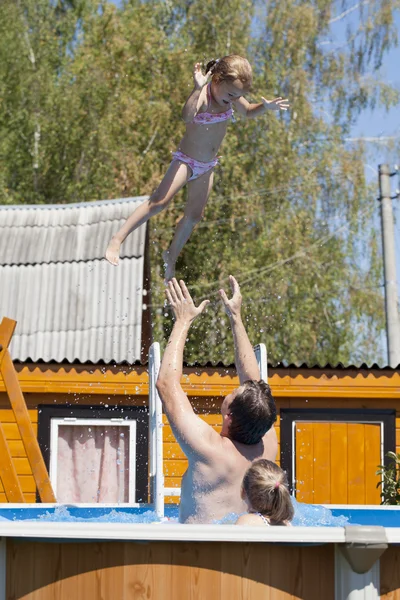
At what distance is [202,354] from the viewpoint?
24.2m

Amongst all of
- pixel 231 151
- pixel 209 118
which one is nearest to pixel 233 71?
pixel 209 118

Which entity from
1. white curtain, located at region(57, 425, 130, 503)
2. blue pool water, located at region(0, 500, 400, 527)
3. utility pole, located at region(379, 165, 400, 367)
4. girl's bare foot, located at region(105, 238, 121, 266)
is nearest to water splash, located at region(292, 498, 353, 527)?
blue pool water, located at region(0, 500, 400, 527)

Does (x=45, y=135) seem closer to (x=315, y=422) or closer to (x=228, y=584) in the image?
(x=315, y=422)

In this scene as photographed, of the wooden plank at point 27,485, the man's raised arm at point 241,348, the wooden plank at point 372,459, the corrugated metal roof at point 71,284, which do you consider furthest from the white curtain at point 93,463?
the man's raised arm at point 241,348

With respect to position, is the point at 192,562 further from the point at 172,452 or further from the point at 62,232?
the point at 62,232

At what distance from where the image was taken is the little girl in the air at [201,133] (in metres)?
6.01

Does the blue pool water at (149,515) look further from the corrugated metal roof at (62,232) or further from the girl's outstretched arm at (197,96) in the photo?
the corrugated metal roof at (62,232)

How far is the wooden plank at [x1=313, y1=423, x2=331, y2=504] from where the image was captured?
443 inches

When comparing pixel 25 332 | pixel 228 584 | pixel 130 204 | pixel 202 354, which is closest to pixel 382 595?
pixel 228 584

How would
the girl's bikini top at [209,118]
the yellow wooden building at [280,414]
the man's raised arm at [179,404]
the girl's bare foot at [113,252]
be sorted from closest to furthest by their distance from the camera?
the man's raised arm at [179,404] < the girl's bikini top at [209,118] < the girl's bare foot at [113,252] < the yellow wooden building at [280,414]

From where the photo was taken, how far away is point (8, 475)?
866 centimetres

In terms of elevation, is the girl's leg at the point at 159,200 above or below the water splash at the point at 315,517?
above

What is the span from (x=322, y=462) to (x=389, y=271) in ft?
24.5

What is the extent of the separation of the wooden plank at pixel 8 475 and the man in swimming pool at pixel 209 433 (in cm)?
364
